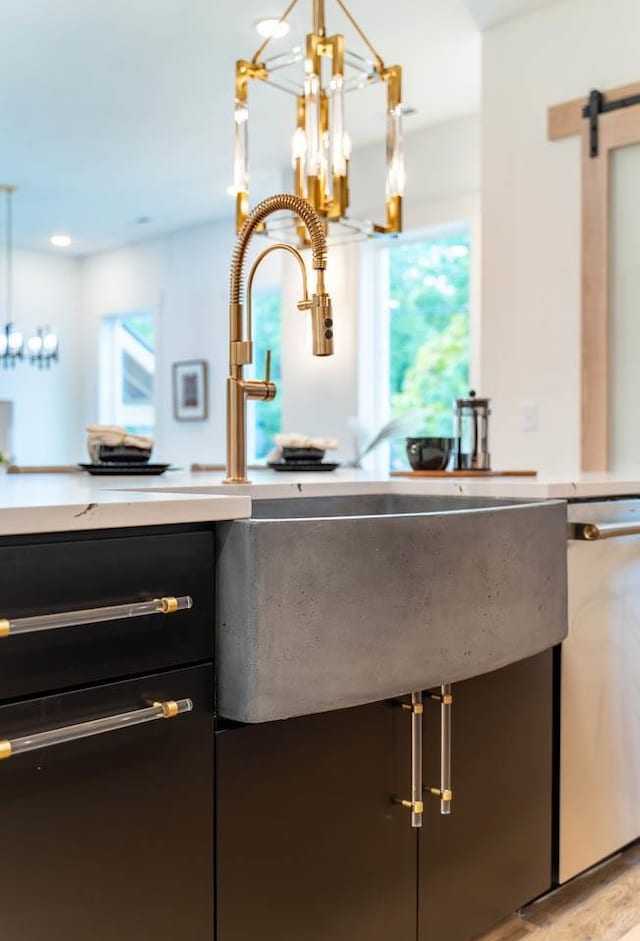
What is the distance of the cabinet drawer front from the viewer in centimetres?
94

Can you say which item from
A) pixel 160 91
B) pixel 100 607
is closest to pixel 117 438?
pixel 100 607

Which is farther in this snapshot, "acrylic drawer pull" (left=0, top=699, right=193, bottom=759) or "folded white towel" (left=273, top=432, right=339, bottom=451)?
"folded white towel" (left=273, top=432, right=339, bottom=451)

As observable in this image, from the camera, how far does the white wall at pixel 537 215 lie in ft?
11.1

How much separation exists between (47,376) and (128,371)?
771 mm

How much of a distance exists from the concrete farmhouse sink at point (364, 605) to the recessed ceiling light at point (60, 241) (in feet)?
23.2

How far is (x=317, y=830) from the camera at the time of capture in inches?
Result: 49.9

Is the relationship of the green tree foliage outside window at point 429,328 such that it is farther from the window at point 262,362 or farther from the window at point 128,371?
the window at point 128,371

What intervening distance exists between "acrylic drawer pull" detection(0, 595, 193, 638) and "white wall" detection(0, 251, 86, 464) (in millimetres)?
7358

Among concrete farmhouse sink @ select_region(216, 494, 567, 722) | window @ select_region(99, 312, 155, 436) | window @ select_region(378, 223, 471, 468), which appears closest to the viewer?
concrete farmhouse sink @ select_region(216, 494, 567, 722)

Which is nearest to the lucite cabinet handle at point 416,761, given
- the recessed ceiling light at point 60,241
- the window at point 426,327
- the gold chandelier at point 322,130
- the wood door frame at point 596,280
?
the gold chandelier at point 322,130

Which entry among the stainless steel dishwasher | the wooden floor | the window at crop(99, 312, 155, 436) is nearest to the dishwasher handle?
the stainless steel dishwasher

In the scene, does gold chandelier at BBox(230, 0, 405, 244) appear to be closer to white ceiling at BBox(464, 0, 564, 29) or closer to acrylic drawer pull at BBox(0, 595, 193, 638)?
white ceiling at BBox(464, 0, 564, 29)

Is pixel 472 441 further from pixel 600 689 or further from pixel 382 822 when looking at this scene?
pixel 382 822

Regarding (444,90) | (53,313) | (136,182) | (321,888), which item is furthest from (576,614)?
(53,313)
